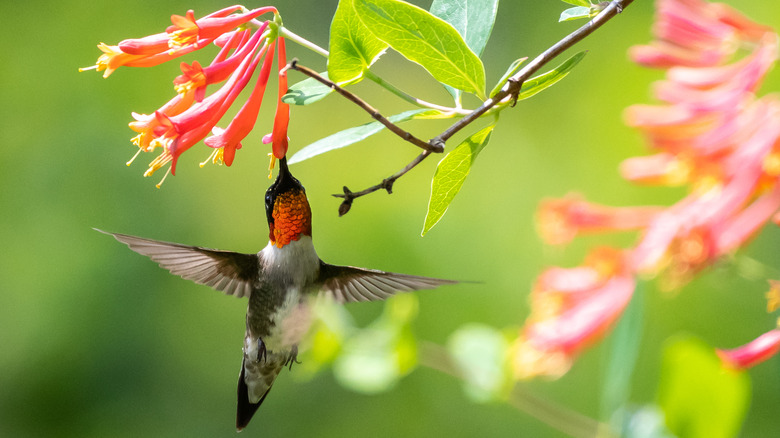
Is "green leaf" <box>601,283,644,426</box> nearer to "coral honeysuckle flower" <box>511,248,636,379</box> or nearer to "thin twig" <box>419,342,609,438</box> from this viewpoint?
"thin twig" <box>419,342,609,438</box>

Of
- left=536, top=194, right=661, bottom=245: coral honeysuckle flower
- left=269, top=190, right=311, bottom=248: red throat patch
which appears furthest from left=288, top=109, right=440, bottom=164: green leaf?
left=536, top=194, right=661, bottom=245: coral honeysuckle flower

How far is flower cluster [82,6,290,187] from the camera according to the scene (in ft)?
2.57

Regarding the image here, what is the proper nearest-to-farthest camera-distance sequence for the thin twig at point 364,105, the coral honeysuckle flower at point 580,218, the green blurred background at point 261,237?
the thin twig at point 364,105
the coral honeysuckle flower at point 580,218
the green blurred background at point 261,237

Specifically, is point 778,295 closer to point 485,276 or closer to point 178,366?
point 485,276

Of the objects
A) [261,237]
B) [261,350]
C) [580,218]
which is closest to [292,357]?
[261,350]

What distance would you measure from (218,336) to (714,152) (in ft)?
7.87

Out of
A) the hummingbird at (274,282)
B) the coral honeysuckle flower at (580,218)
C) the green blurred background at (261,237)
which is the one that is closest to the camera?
the hummingbird at (274,282)

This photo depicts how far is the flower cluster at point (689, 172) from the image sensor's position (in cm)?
109

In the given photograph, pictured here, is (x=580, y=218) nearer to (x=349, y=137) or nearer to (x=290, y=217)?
(x=290, y=217)

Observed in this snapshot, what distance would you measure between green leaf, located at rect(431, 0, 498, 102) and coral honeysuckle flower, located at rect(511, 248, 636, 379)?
54cm

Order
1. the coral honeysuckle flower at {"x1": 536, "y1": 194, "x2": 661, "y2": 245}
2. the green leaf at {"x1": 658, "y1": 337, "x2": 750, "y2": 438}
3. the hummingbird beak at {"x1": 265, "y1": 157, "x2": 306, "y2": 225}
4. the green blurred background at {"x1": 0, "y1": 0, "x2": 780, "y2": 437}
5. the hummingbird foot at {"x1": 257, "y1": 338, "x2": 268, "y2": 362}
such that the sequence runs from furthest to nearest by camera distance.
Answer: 1. the green blurred background at {"x1": 0, "y1": 0, "x2": 780, "y2": 437}
2. the coral honeysuckle flower at {"x1": 536, "y1": 194, "x2": 661, "y2": 245}
3. the hummingbird foot at {"x1": 257, "y1": 338, "x2": 268, "y2": 362}
4. the hummingbird beak at {"x1": 265, "y1": 157, "x2": 306, "y2": 225}
5. the green leaf at {"x1": 658, "y1": 337, "x2": 750, "y2": 438}

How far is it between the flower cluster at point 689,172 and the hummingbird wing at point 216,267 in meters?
0.40

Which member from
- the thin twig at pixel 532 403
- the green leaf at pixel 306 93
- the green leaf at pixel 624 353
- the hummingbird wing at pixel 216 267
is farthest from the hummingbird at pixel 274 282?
the green leaf at pixel 306 93

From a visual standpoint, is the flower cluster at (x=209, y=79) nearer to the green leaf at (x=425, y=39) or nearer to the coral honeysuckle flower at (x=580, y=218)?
the green leaf at (x=425, y=39)
